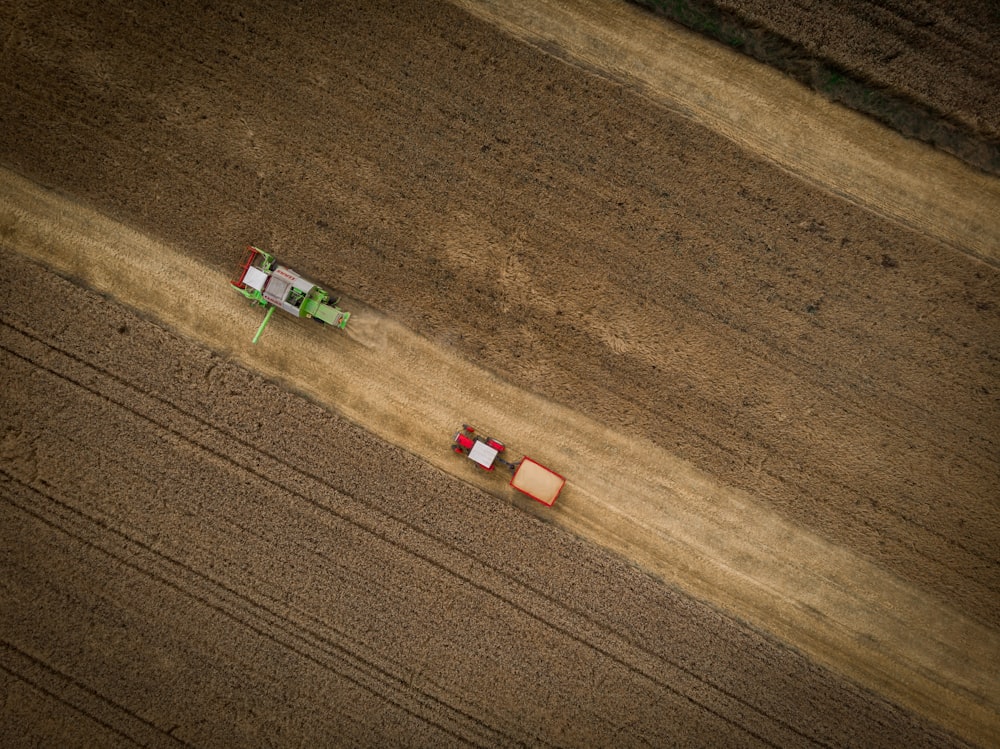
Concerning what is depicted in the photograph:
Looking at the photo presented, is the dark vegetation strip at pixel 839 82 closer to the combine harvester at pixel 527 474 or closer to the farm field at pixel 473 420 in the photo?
the farm field at pixel 473 420

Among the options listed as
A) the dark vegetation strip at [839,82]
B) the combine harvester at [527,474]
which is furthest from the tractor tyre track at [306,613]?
the dark vegetation strip at [839,82]

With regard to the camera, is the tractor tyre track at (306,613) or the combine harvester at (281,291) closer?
the combine harvester at (281,291)

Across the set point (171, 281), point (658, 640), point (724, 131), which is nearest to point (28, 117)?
point (171, 281)

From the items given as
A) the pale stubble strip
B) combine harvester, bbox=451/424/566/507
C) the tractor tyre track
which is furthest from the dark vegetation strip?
the tractor tyre track

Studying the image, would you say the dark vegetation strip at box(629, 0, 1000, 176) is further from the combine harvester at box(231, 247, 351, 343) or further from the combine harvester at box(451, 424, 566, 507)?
the combine harvester at box(451, 424, 566, 507)

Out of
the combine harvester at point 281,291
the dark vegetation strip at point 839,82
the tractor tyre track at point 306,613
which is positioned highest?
the dark vegetation strip at point 839,82

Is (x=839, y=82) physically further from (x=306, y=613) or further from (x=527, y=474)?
(x=306, y=613)

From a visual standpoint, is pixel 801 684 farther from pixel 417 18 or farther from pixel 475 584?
pixel 417 18
